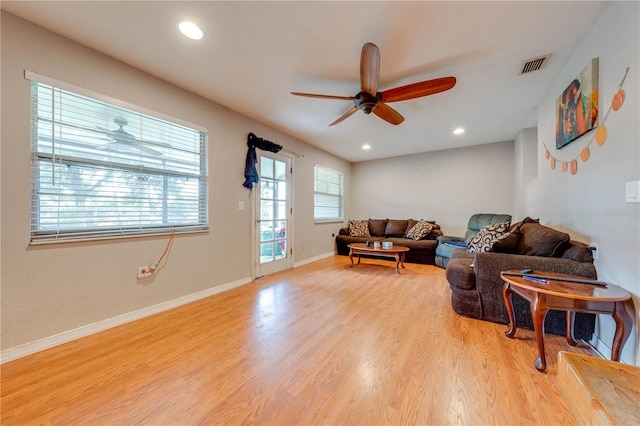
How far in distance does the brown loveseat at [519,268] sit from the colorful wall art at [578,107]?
84 centimetres

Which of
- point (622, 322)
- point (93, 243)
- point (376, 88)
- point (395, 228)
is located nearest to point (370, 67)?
point (376, 88)

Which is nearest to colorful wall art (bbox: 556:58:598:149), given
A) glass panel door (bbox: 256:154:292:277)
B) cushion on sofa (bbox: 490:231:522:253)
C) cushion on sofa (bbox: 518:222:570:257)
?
cushion on sofa (bbox: 518:222:570:257)

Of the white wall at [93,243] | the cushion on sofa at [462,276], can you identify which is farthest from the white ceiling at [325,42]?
the cushion on sofa at [462,276]

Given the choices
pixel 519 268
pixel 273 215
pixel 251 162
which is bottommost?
pixel 519 268

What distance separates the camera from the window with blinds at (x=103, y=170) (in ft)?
6.00

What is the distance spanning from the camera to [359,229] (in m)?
5.67

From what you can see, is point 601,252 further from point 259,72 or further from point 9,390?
point 9,390

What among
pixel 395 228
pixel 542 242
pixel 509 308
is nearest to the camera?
pixel 509 308

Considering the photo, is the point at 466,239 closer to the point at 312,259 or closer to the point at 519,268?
the point at 519,268

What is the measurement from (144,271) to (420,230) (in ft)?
15.3

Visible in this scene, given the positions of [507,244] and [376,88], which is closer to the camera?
[376,88]

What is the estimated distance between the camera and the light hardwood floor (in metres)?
1.23

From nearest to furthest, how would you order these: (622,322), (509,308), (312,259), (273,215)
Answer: (622,322) → (509,308) → (273,215) → (312,259)

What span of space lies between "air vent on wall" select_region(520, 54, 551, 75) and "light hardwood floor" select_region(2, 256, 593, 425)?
241 centimetres
